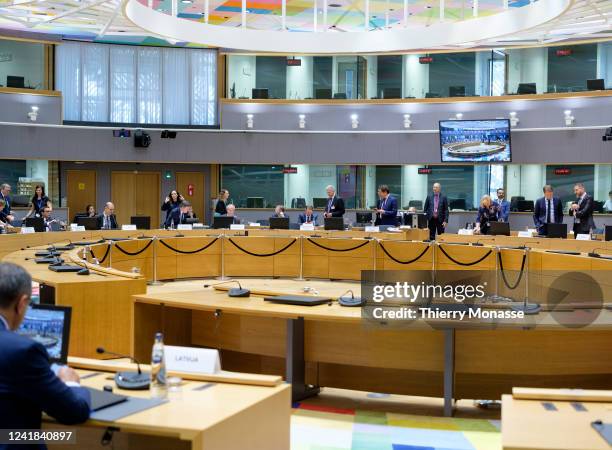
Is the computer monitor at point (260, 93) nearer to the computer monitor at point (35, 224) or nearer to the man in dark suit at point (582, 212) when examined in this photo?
the computer monitor at point (35, 224)

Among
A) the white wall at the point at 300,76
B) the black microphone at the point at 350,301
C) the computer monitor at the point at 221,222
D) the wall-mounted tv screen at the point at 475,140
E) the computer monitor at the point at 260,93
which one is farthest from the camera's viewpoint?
the white wall at the point at 300,76

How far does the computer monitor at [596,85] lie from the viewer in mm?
18719

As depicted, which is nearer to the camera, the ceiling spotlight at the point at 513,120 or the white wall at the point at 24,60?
the ceiling spotlight at the point at 513,120

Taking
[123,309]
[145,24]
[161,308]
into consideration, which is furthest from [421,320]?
[145,24]

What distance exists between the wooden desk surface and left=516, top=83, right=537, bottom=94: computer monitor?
17.3 metres

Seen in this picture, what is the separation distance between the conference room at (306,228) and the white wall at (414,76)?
0.29 feet

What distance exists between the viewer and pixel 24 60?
68.1ft

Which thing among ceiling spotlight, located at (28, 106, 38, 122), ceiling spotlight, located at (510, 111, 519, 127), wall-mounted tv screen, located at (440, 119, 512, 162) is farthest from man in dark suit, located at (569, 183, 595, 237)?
ceiling spotlight, located at (28, 106, 38, 122)

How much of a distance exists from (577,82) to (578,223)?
22.9ft

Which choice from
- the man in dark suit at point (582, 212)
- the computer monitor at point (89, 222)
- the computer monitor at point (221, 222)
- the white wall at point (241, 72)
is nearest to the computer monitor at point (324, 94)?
the white wall at point (241, 72)

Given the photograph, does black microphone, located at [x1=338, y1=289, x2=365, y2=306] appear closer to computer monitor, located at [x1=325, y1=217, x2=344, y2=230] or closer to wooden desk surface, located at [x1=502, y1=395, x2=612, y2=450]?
wooden desk surface, located at [x1=502, y1=395, x2=612, y2=450]

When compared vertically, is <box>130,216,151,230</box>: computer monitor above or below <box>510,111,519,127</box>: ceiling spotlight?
below

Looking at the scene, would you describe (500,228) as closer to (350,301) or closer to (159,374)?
(350,301)

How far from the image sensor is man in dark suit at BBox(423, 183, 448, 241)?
54.2 ft
